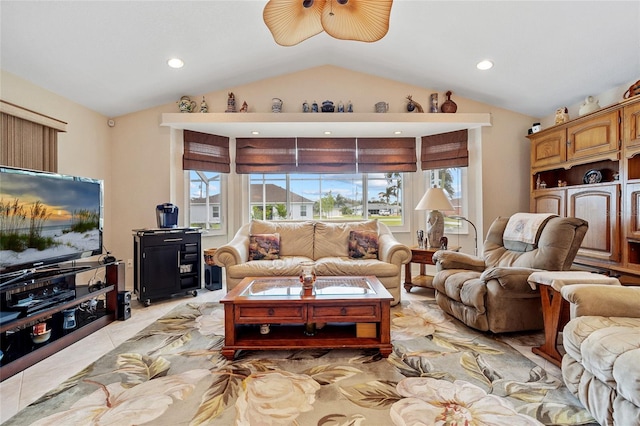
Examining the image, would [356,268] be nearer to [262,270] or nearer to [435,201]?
[262,270]

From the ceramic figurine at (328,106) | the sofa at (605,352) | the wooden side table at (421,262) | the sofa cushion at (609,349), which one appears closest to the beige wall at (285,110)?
the ceramic figurine at (328,106)

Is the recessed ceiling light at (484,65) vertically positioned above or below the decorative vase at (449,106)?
above

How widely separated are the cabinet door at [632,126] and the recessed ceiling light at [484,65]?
1.23 meters

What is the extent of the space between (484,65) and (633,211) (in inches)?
76.0

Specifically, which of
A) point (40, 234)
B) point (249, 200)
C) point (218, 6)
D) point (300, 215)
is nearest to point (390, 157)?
point (300, 215)

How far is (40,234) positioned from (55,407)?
4.35 feet

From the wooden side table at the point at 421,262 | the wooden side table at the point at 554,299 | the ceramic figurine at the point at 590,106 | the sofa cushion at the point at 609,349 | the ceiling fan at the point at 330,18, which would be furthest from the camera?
the wooden side table at the point at 421,262

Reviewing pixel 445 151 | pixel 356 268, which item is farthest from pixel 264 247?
pixel 445 151

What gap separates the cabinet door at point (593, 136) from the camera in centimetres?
258

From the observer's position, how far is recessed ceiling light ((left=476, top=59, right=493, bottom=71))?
10.1 ft

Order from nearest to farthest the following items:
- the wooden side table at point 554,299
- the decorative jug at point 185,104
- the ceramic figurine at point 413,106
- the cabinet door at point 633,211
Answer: the wooden side table at point 554,299
the cabinet door at point 633,211
the decorative jug at point 185,104
the ceramic figurine at point 413,106

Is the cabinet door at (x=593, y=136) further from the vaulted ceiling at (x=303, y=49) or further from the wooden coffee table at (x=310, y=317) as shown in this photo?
the wooden coffee table at (x=310, y=317)

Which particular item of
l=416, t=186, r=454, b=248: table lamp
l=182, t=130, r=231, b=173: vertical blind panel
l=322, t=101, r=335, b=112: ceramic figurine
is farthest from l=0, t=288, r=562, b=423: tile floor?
l=322, t=101, r=335, b=112: ceramic figurine

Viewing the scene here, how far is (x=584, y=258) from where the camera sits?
9.29 ft
